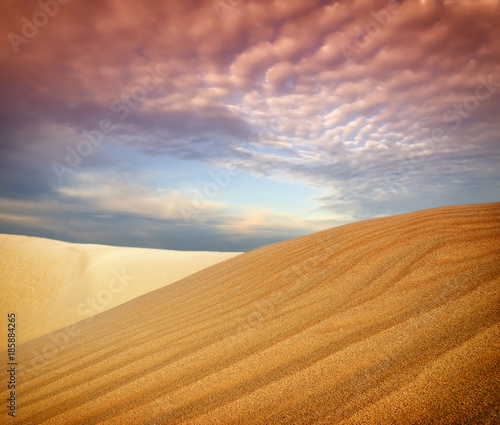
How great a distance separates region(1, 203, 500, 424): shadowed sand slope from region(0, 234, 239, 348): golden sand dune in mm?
8793

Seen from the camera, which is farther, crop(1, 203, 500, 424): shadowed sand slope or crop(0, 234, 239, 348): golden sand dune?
crop(0, 234, 239, 348): golden sand dune

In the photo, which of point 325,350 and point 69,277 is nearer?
point 325,350

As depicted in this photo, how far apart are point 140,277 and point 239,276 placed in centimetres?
1086

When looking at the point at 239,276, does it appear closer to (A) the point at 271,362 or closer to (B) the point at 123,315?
(B) the point at 123,315

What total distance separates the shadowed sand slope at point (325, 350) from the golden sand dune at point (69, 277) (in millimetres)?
8793

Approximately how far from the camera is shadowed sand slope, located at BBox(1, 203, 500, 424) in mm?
1478

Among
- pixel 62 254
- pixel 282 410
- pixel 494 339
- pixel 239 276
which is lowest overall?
pixel 282 410

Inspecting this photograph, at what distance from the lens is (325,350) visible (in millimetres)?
1996

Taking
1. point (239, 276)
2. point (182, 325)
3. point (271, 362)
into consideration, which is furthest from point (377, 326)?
point (239, 276)

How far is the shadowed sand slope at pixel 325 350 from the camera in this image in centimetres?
148

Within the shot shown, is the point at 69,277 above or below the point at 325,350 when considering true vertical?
above

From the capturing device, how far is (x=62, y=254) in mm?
16688

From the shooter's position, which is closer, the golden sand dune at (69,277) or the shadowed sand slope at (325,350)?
the shadowed sand slope at (325,350)

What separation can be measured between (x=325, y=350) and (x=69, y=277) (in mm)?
15774
